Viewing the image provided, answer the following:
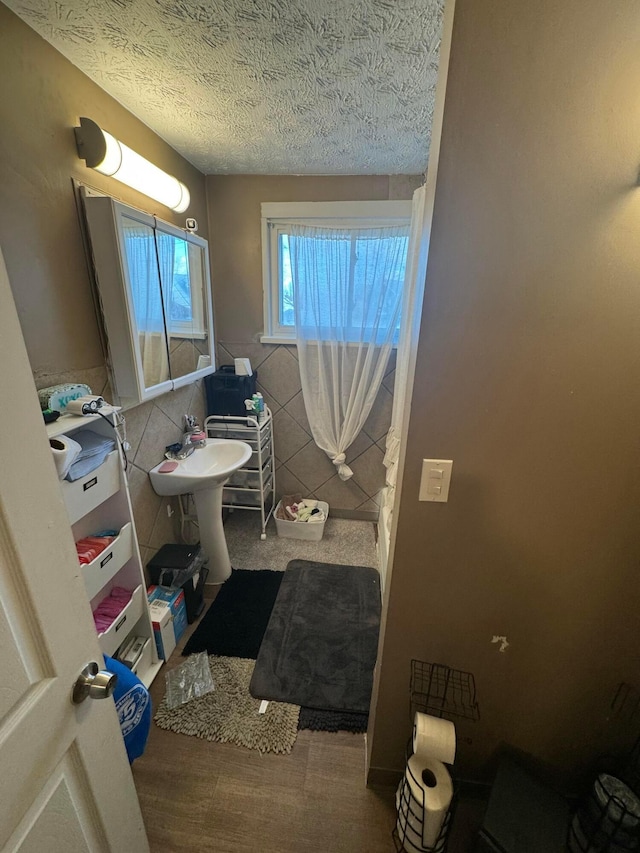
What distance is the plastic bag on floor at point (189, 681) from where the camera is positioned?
1.46 m

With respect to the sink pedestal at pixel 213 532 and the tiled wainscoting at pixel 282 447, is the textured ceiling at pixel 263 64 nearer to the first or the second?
the tiled wainscoting at pixel 282 447

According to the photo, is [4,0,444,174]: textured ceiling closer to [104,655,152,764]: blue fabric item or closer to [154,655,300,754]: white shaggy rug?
[104,655,152,764]: blue fabric item

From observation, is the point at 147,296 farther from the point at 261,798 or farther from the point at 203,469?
the point at 261,798

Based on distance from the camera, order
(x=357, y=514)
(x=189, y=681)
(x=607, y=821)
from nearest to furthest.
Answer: (x=607, y=821)
(x=189, y=681)
(x=357, y=514)

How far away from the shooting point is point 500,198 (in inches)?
26.5


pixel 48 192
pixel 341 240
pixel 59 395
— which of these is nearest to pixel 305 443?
pixel 341 240

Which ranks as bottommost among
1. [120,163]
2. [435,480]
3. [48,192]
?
[435,480]

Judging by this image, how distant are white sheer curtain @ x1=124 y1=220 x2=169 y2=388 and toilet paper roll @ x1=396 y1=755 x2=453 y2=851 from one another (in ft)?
5.77

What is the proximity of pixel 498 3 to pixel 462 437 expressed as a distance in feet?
2.63

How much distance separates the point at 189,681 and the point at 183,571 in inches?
18.6

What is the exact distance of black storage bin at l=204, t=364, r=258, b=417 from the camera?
2.33 m

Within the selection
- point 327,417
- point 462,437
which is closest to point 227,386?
point 327,417

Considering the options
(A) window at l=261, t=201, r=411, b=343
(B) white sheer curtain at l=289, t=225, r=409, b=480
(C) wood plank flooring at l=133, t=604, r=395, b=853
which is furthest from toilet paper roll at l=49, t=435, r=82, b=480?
(A) window at l=261, t=201, r=411, b=343

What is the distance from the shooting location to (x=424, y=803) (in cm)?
92
